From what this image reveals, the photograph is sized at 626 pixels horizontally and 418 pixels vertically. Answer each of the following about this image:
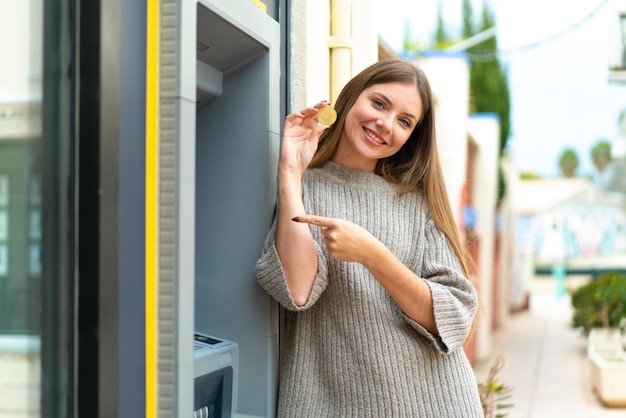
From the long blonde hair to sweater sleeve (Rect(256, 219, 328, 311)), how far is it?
0.98 ft

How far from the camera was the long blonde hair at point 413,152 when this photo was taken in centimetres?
216

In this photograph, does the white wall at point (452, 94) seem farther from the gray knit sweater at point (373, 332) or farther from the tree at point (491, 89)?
the tree at point (491, 89)

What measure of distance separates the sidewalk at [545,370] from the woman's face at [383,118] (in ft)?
14.4

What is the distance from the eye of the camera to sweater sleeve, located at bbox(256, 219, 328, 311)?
2002 mm

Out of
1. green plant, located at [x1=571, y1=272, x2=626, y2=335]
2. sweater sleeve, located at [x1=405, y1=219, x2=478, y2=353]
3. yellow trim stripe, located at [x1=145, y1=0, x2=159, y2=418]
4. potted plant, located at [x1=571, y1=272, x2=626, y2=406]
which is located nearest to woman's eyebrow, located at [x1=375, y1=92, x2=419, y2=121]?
sweater sleeve, located at [x1=405, y1=219, x2=478, y2=353]

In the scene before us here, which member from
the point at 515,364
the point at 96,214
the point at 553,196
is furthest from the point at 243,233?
the point at 553,196

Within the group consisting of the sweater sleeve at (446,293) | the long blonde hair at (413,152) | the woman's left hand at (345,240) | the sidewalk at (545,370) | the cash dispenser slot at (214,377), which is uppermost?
the long blonde hair at (413,152)

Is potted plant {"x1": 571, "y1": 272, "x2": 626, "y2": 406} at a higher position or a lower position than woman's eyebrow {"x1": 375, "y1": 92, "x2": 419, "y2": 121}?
lower

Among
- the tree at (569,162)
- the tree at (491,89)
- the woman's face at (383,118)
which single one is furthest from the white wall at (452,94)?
the tree at (569,162)

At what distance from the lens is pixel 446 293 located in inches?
79.6

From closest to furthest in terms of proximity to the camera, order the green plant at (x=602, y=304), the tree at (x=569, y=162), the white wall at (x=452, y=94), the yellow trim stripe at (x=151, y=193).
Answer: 1. the yellow trim stripe at (x=151, y=193)
2. the green plant at (x=602, y=304)
3. the white wall at (x=452, y=94)
4. the tree at (x=569, y=162)

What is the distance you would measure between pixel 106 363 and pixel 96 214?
270 mm

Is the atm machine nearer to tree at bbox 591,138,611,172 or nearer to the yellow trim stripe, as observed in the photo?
the yellow trim stripe

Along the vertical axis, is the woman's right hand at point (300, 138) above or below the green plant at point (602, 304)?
above
